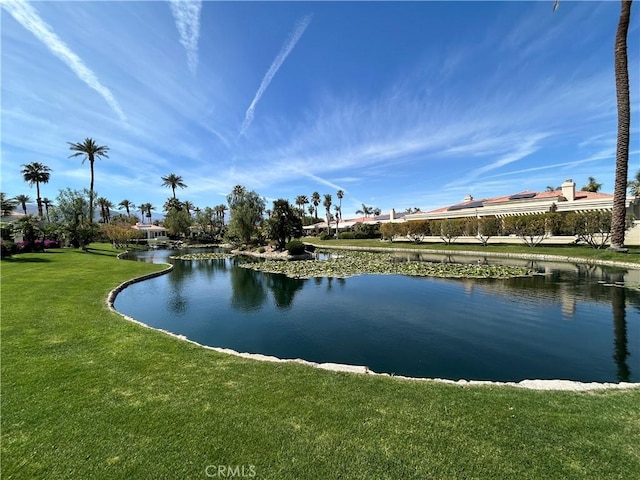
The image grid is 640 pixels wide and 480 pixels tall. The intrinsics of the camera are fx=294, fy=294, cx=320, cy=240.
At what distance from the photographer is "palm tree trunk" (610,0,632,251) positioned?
21.8 m

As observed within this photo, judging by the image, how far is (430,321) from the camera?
12.2 m

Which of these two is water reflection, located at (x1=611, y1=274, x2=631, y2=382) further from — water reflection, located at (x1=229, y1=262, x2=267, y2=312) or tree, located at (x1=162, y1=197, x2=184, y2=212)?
tree, located at (x1=162, y1=197, x2=184, y2=212)

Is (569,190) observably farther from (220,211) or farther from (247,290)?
(220,211)

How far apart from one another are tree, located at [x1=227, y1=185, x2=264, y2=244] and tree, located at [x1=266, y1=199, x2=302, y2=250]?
8.39 metres

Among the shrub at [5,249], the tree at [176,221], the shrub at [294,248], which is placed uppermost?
the tree at [176,221]

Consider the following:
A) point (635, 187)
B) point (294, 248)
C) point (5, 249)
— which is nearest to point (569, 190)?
point (635, 187)

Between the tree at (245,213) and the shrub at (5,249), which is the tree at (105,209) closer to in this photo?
the tree at (245,213)

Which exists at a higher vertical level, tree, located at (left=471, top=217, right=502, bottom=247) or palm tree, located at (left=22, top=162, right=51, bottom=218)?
palm tree, located at (left=22, top=162, right=51, bottom=218)

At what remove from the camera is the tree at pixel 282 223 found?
4081 centimetres

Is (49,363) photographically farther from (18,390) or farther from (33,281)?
(33,281)

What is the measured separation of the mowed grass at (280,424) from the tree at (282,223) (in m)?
34.4

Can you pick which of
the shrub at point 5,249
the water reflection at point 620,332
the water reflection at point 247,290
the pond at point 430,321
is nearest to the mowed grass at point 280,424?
the pond at point 430,321

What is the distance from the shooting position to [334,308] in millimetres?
14719

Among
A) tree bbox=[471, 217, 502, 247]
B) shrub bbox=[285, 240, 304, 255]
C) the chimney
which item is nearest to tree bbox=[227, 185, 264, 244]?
shrub bbox=[285, 240, 304, 255]
